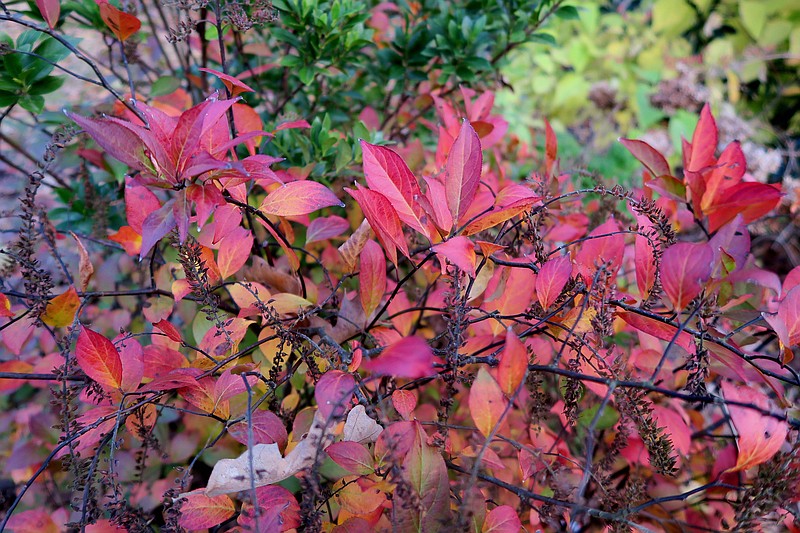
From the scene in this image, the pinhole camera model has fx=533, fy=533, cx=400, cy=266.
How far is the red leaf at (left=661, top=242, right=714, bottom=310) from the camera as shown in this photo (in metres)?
0.60

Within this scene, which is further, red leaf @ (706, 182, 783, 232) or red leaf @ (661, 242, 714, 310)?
red leaf @ (706, 182, 783, 232)

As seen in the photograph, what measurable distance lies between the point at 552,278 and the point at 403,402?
0.81ft

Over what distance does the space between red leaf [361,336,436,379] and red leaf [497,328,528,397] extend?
130mm

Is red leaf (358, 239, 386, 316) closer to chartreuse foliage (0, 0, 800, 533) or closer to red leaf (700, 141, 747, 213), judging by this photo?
chartreuse foliage (0, 0, 800, 533)

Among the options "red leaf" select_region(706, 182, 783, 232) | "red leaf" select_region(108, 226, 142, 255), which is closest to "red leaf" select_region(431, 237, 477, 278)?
"red leaf" select_region(706, 182, 783, 232)

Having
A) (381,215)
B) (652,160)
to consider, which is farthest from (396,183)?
(652,160)

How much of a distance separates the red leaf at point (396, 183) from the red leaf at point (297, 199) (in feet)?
0.24

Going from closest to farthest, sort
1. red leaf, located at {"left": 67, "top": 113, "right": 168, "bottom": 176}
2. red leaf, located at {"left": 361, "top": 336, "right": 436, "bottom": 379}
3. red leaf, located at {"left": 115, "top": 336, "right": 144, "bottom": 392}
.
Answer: red leaf, located at {"left": 361, "top": 336, "right": 436, "bottom": 379}, red leaf, located at {"left": 67, "top": 113, "right": 168, "bottom": 176}, red leaf, located at {"left": 115, "top": 336, "right": 144, "bottom": 392}

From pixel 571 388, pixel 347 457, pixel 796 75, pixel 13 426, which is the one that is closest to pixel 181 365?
pixel 347 457

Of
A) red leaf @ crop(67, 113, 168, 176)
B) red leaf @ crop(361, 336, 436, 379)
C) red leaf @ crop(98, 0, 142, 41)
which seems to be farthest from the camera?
red leaf @ crop(98, 0, 142, 41)

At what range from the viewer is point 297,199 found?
27.9 inches

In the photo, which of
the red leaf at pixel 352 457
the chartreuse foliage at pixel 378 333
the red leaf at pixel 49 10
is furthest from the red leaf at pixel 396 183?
the red leaf at pixel 49 10

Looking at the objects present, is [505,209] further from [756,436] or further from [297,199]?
[756,436]

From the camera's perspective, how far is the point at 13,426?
1.32 m
